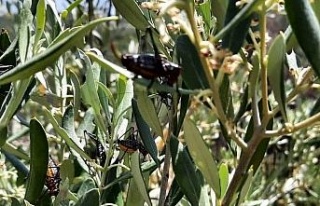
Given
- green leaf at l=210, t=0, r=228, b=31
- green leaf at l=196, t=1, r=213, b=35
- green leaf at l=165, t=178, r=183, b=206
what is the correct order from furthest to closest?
green leaf at l=165, t=178, r=183, b=206 → green leaf at l=196, t=1, r=213, b=35 → green leaf at l=210, t=0, r=228, b=31

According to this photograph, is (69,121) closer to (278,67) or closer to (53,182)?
(53,182)

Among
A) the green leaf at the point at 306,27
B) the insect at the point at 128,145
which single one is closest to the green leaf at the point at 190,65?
the green leaf at the point at 306,27

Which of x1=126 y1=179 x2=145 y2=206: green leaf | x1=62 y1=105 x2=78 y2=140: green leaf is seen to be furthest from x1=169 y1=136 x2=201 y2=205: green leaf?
x1=62 y1=105 x2=78 y2=140: green leaf

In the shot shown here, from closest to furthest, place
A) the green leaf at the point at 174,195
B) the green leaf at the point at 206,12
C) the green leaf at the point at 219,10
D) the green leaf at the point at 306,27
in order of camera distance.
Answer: the green leaf at the point at 306,27, the green leaf at the point at 219,10, the green leaf at the point at 206,12, the green leaf at the point at 174,195

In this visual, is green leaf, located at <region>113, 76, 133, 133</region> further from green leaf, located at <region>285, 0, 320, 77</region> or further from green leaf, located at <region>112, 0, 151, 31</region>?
green leaf, located at <region>285, 0, 320, 77</region>

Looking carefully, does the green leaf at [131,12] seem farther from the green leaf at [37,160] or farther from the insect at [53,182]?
the insect at [53,182]

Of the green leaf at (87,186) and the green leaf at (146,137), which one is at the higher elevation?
the green leaf at (146,137)
